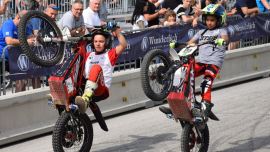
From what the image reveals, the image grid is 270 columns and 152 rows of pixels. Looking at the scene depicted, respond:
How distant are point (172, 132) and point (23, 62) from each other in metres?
2.53

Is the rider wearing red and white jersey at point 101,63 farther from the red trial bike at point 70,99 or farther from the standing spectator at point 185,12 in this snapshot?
the standing spectator at point 185,12

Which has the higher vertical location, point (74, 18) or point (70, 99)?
point (74, 18)

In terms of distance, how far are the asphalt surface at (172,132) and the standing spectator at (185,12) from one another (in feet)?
7.61

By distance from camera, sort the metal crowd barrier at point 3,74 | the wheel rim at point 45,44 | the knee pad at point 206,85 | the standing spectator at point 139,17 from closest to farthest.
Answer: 1. the knee pad at point 206,85
2. the wheel rim at point 45,44
3. the metal crowd barrier at point 3,74
4. the standing spectator at point 139,17

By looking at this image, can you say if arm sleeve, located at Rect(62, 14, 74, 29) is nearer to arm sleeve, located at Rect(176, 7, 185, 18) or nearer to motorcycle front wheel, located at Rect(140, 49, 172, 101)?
motorcycle front wheel, located at Rect(140, 49, 172, 101)

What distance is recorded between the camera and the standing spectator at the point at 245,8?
52.8 feet

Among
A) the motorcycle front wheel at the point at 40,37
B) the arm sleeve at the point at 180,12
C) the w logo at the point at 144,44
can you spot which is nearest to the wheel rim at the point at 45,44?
the motorcycle front wheel at the point at 40,37

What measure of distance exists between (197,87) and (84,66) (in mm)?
5657

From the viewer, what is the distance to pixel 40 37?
955 centimetres

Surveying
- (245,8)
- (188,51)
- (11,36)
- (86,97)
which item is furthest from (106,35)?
(245,8)

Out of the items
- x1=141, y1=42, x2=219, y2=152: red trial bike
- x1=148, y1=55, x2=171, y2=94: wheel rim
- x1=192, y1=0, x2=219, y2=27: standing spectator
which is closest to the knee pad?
x1=141, y1=42, x2=219, y2=152: red trial bike

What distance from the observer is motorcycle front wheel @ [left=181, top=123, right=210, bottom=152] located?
8023mm

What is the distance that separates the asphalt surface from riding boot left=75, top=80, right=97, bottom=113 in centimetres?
126

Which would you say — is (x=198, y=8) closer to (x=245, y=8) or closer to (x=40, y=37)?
(x=245, y=8)
